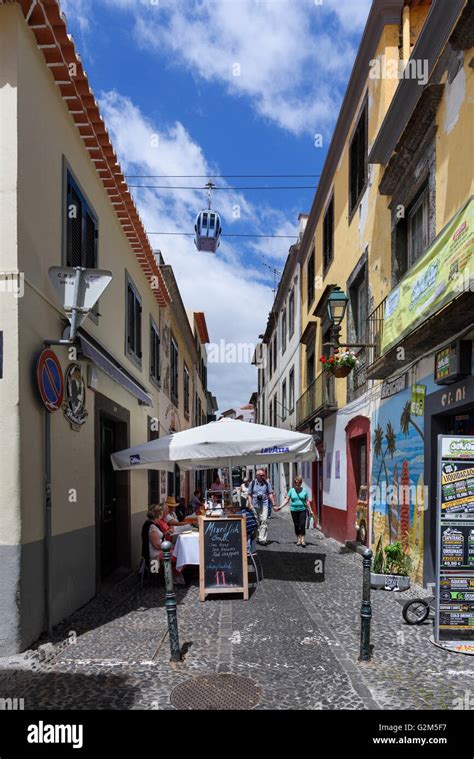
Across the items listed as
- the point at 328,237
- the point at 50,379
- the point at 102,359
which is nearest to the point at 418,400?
the point at 102,359

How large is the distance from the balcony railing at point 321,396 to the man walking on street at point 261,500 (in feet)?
7.72

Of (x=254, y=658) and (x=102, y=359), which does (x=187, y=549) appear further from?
(x=254, y=658)

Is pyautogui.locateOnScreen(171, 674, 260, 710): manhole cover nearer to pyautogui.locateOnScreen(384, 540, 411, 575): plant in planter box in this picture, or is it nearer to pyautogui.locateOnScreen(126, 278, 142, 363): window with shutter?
pyautogui.locateOnScreen(384, 540, 411, 575): plant in planter box

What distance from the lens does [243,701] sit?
4.23 metres

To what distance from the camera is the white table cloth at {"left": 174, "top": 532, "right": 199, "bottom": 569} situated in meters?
8.12

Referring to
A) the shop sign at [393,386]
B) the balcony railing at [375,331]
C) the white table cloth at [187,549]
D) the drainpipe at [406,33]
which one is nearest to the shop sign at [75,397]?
the white table cloth at [187,549]

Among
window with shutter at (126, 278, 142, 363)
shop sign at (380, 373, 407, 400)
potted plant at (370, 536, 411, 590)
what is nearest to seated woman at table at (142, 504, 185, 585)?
potted plant at (370, 536, 411, 590)

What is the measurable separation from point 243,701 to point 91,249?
20.2 ft

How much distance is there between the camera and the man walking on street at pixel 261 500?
13.2 metres

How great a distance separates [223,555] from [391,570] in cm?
237

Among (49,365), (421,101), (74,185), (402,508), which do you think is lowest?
(402,508)

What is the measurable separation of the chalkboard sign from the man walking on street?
18.3ft
